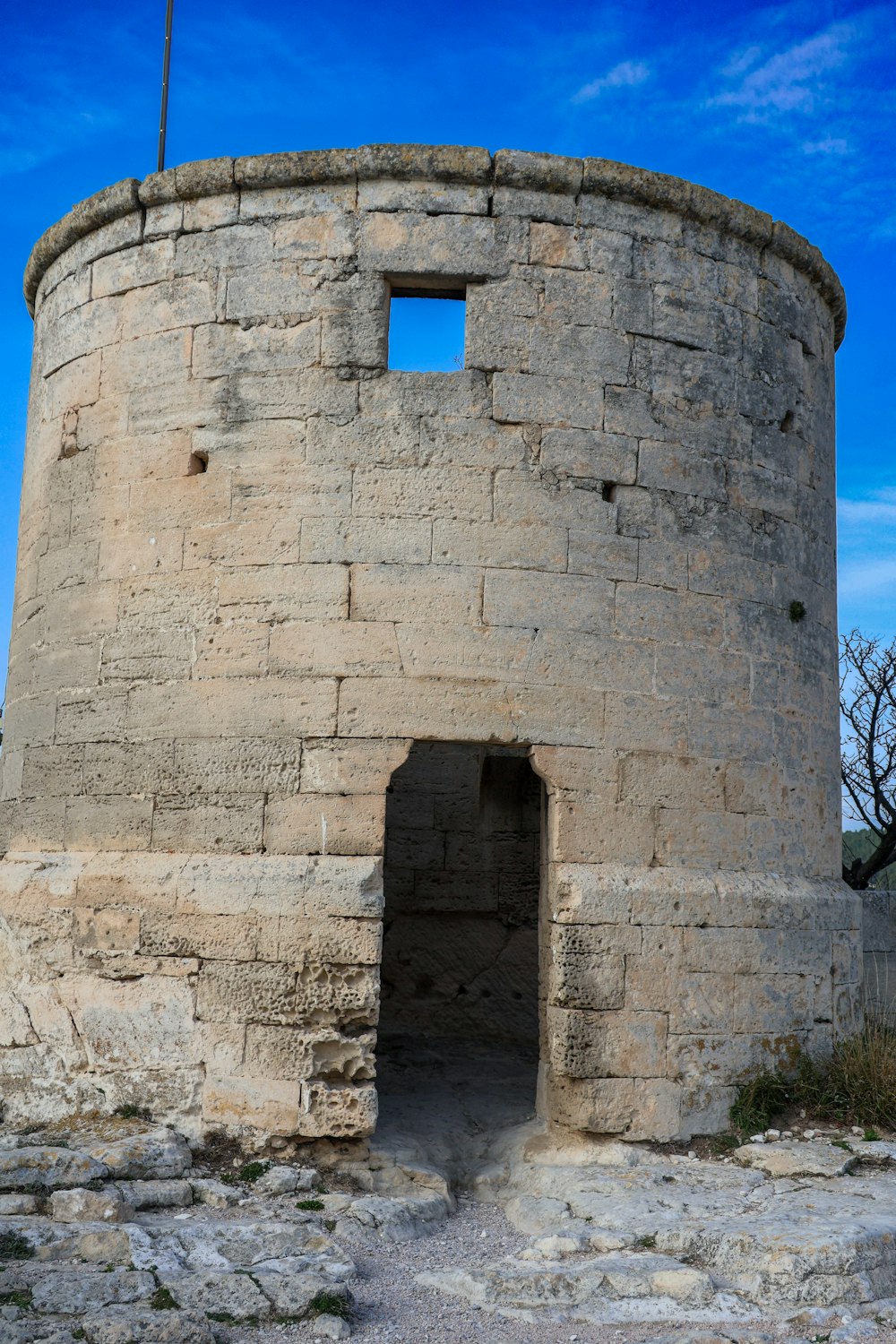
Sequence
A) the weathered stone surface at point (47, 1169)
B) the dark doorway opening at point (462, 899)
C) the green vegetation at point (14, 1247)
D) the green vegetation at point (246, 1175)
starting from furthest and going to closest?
the dark doorway opening at point (462, 899)
the green vegetation at point (246, 1175)
the weathered stone surface at point (47, 1169)
the green vegetation at point (14, 1247)

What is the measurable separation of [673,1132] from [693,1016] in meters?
0.51

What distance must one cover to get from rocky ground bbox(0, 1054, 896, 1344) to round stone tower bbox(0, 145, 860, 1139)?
270mm

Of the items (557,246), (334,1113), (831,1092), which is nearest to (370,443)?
(557,246)

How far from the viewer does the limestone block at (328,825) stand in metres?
5.73

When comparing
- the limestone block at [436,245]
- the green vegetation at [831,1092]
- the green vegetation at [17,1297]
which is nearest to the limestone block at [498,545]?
the limestone block at [436,245]

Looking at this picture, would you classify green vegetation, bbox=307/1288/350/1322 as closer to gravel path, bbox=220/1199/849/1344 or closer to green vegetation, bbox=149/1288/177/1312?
gravel path, bbox=220/1199/849/1344

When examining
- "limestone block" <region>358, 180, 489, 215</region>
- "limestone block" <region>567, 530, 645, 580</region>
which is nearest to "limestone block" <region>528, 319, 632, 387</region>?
"limestone block" <region>358, 180, 489, 215</region>

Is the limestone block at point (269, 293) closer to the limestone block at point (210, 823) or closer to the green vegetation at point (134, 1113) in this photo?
the limestone block at point (210, 823)

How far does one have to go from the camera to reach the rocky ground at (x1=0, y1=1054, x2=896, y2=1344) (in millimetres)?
4070

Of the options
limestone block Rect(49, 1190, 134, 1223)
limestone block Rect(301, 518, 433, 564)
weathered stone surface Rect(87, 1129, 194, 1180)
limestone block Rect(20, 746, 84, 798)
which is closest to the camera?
limestone block Rect(49, 1190, 134, 1223)

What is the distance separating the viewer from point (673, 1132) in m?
5.75

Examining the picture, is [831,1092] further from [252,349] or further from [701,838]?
[252,349]

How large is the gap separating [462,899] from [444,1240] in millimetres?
3784

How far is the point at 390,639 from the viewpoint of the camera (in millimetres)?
5848
